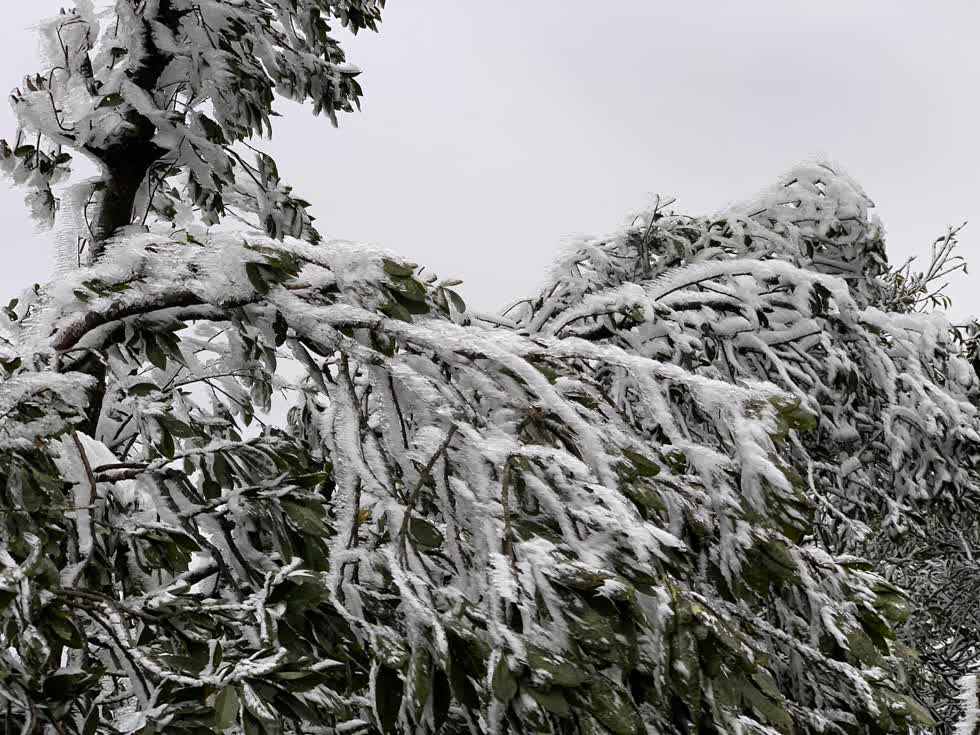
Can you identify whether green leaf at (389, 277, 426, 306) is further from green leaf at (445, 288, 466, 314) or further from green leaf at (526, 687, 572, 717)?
green leaf at (526, 687, 572, 717)

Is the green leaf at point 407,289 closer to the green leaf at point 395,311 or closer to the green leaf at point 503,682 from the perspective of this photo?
the green leaf at point 395,311

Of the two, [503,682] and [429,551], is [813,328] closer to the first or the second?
[429,551]

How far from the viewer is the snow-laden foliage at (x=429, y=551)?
4.15ft

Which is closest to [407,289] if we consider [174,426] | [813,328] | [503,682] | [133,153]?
[503,682]

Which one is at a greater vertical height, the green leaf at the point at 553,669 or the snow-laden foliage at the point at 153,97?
the snow-laden foliage at the point at 153,97

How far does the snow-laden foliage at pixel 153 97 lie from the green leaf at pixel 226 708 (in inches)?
108

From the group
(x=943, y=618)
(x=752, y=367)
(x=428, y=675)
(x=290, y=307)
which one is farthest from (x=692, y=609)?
(x=943, y=618)

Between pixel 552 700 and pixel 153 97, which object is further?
pixel 153 97

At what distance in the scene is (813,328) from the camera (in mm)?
3482

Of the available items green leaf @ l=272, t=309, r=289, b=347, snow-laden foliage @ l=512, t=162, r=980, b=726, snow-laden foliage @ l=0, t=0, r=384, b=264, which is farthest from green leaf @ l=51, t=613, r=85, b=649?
snow-laden foliage @ l=0, t=0, r=384, b=264

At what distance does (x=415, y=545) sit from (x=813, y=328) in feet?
7.96

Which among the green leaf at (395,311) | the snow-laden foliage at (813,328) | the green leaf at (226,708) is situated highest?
the snow-laden foliage at (813,328)

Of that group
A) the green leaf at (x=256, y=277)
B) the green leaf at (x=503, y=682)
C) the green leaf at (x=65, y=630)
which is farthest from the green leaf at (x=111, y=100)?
the green leaf at (x=503, y=682)

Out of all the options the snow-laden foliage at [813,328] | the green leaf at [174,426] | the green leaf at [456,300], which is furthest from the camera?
the snow-laden foliage at [813,328]
